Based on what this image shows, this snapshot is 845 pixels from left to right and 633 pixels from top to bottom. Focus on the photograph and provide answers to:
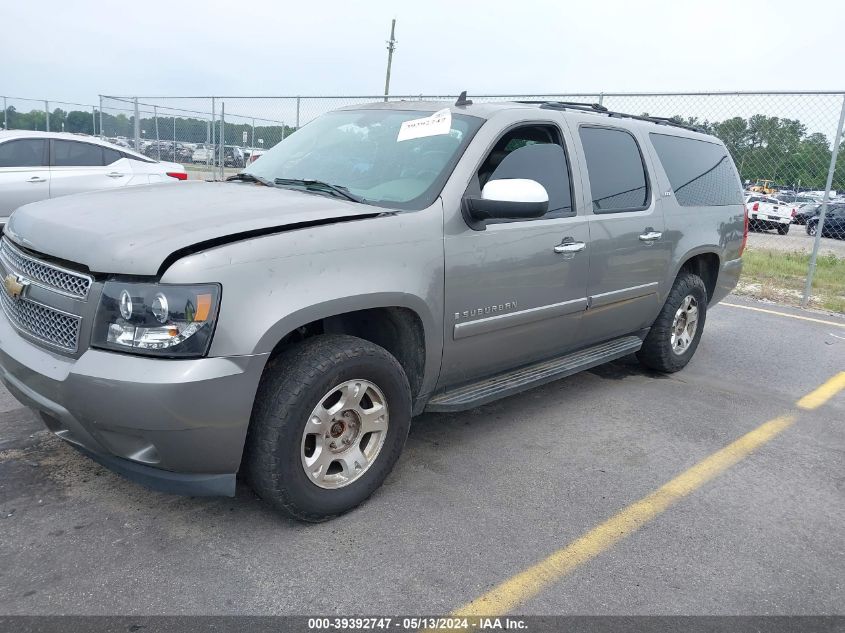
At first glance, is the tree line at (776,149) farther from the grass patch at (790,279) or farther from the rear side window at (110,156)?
the rear side window at (110,156)

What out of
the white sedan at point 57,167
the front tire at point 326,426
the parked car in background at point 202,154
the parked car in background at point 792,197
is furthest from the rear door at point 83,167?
the parked car in background at point 792,197

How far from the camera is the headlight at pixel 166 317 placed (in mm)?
2316

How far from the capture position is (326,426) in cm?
273

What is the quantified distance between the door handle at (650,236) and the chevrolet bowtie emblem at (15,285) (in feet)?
11.2

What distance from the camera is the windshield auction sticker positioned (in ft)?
11.4

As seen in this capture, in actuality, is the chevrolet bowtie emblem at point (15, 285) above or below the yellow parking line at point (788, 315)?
above

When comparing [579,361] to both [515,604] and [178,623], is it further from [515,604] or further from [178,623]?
[178,623]

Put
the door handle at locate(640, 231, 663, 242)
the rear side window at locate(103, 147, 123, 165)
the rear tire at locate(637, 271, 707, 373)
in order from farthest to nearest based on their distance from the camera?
the rear side window at locate(103, 147, 123, 165) → the rear tire at locate(637, 271, 707, 373) → the door handle at locate(640, 231, 663, 242)

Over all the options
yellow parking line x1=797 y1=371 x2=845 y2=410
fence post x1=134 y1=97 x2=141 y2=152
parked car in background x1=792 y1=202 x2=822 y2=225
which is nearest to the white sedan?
yellow parking line x1=797 y1=371 x2=845 y2=410

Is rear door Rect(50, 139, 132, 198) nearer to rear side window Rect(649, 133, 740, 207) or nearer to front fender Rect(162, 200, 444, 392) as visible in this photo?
rear side window Rect(649, 133, 740, 207)

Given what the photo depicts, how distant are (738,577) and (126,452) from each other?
2353 millimetres

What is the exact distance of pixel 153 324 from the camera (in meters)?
2.33

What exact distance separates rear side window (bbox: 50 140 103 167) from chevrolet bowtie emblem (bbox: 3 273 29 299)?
681 cm

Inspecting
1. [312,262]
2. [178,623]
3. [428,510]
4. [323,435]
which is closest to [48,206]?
[312,262]
